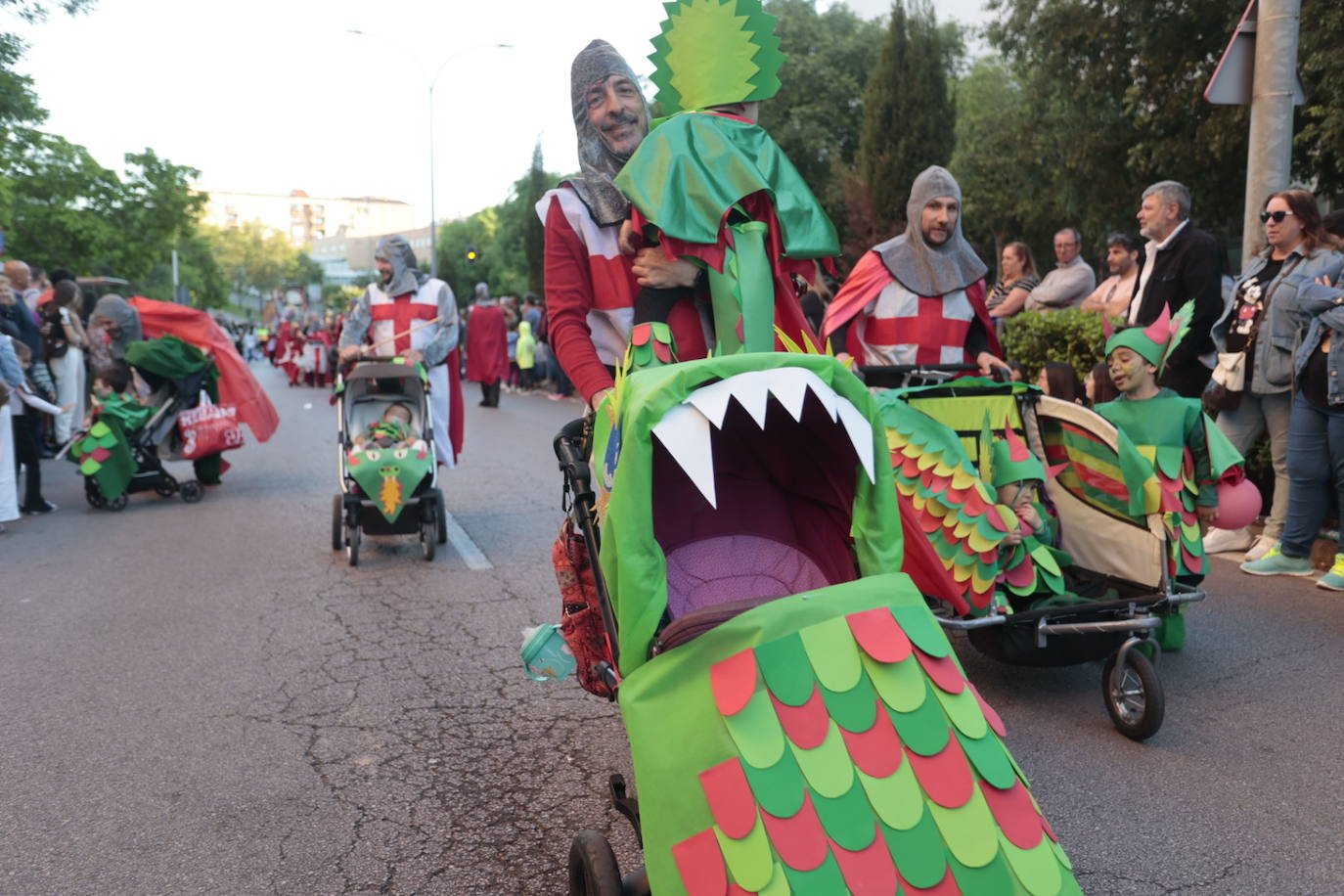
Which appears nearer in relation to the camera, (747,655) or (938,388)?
(747,655)

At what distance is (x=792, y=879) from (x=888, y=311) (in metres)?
3.84

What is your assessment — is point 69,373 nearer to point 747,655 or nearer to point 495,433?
point 495,433

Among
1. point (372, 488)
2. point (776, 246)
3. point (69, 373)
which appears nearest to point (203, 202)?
point (69, 373)

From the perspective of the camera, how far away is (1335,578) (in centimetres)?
612

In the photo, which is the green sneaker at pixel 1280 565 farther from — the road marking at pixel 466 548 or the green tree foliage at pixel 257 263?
the green tree foliage at pixel 257 263

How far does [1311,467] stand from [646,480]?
5.33 metres

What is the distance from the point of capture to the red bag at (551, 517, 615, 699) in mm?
3094

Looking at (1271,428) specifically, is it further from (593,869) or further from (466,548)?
(593,869)

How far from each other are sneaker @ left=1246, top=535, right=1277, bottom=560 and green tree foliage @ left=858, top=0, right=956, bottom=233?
20.0 metres

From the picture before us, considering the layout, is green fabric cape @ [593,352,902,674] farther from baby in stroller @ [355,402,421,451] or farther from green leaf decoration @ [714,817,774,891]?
baby in stroller @ [355,402,421,451]

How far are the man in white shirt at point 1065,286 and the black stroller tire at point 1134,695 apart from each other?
585 centimetres

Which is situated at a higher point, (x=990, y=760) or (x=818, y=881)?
(x=990, y=760)

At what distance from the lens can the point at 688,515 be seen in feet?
9.61

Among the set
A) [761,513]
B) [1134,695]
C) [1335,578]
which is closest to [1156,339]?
[1134,695]
